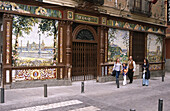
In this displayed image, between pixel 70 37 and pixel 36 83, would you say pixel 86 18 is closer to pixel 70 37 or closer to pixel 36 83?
pixel 70 37

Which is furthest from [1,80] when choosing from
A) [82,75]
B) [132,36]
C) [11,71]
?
[132,36]

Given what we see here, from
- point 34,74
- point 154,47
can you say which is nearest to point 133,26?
point 154,47

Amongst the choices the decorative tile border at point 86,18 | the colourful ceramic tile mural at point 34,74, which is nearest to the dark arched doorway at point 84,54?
the decorative tile border at point 86,18

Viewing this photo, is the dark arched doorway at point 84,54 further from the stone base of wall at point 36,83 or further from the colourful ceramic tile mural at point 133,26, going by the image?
the colourful ceramic tile mural at point 133,26

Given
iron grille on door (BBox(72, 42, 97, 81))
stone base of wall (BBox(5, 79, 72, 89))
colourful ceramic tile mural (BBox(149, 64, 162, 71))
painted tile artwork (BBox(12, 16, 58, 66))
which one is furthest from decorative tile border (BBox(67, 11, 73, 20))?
colourful ceramic tile mural (BBox(149, 64, 162, 71))

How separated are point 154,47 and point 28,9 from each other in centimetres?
1257

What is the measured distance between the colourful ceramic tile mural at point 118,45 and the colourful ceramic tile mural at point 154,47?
3.19 meters

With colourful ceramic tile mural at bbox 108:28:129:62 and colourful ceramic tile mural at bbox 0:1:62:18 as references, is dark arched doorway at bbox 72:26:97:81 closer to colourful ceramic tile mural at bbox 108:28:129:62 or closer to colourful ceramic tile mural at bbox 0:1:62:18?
colourful ceramic tile mural at bbox 108:28:129:62

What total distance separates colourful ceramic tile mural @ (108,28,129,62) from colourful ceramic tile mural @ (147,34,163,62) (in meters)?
3.19

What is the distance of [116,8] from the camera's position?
1425 cm

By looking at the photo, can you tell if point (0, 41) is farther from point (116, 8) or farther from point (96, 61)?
point (116, 8)

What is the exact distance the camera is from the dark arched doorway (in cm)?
1224

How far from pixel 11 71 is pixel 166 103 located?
746 cm

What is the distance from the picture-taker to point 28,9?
1016 cm
